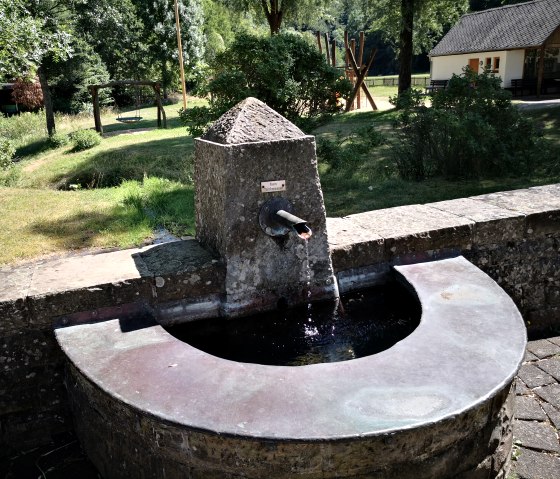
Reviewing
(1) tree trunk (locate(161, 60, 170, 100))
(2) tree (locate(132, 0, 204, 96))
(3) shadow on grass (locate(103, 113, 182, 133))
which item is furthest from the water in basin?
(1) tree trunk (locate(161, 60, 170, 100))

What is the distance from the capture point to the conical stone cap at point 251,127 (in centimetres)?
321

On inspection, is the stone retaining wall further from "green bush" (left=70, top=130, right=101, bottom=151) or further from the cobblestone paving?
"green bush" (left=70, top=130, right=101, bottom=151)

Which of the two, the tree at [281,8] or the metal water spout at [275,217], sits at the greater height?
the tree at [281,8]

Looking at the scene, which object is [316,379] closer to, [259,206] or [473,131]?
[259,206]

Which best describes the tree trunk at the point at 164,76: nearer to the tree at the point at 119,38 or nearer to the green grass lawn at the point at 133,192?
the tree at the point at 119,38

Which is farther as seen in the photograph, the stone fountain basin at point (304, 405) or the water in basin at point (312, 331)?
the water in basin at point (312, 331)

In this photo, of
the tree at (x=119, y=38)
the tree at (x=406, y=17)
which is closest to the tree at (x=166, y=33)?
the tree at (x=119, y=38)

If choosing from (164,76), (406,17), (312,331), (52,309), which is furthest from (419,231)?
(164,76)

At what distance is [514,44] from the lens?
27141mm

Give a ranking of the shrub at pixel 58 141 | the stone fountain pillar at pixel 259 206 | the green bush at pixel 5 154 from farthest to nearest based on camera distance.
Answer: the shrub at pixel 58 141, the green bush at pixel 5 154, the stone fountain pillar at pixel 259 206

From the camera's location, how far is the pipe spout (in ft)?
9.68

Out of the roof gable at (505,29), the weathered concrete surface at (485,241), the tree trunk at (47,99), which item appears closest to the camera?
the weathered concrete surface at (485,241)

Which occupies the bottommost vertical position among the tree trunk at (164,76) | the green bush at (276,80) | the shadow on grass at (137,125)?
the shadow on grass at (137,125)

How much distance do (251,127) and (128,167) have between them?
27.5ft
